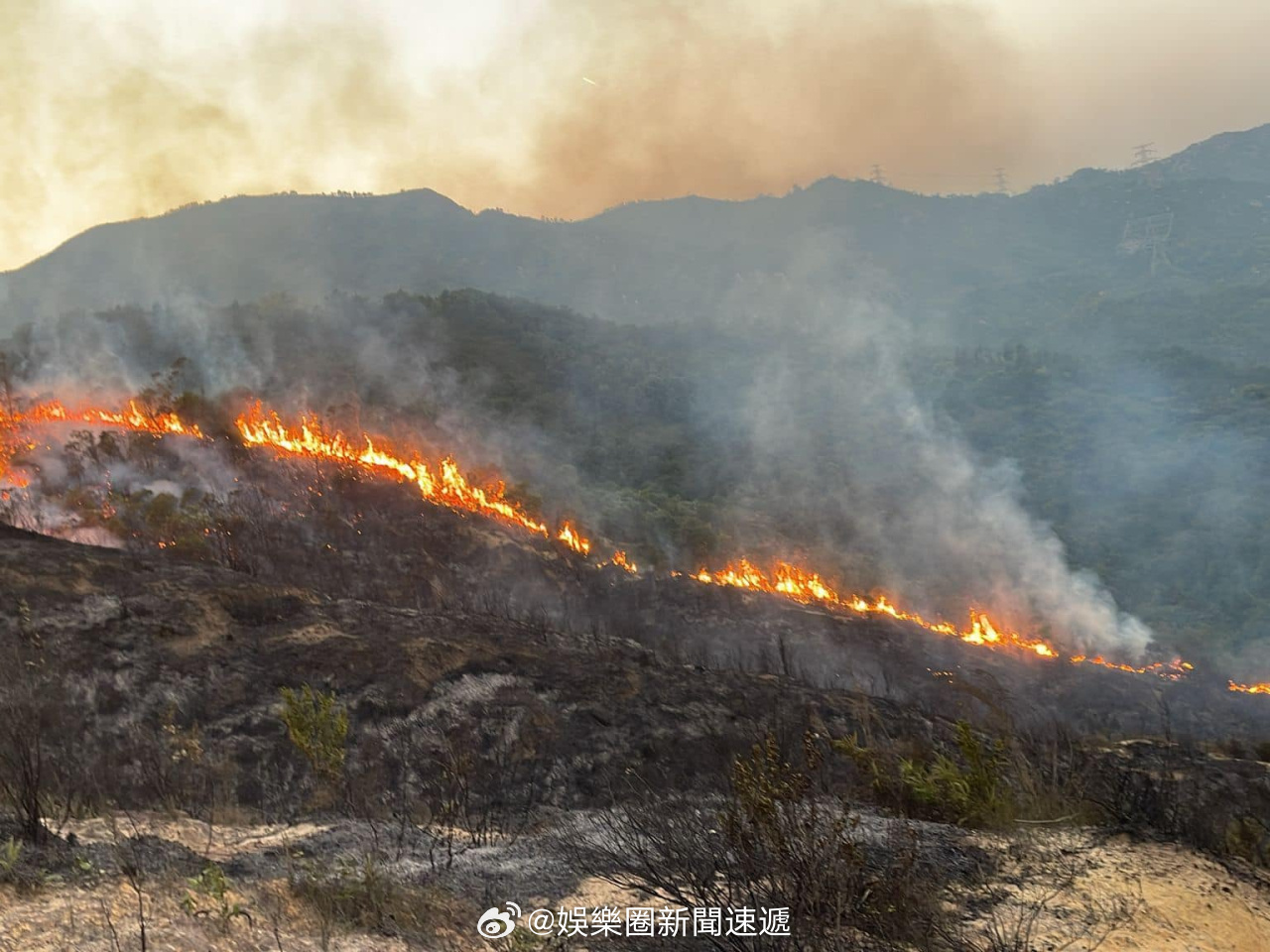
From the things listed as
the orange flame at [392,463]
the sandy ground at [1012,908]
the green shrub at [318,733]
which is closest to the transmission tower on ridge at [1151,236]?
the orange flame at [392,463]

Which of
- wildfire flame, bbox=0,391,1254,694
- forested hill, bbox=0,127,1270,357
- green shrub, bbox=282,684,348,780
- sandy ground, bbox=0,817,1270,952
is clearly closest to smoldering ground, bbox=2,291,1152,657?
wildfire flame, bbox=0,391,1254,694

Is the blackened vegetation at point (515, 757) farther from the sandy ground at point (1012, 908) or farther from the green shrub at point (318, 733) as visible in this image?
the sandy ground at point (1012, 908)

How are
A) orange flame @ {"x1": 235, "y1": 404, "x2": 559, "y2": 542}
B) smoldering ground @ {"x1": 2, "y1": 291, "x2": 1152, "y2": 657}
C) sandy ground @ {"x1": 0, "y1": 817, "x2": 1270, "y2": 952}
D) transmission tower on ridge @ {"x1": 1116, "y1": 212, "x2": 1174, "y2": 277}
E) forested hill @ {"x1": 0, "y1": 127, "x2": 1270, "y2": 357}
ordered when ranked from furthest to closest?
1. transmission tower on ridge @ {"x1": 1116, "y1": 212, "x2": 1174, "y2": 277}
2. forested hill @ {"x1": 0, "y1": 127, "x2": 1270, "y2": 357}
3. smoldering ground @ {"x1": 2, "y1": 291, "x2": 1152, "y2": 657}
4. orange flame @ {"x1": 235, "y1": 404, "x2": 559, "y2": 542}
5. sandy ground @ {"x1": 0, "y1": 817, "x2": 1270, "y2": 952}

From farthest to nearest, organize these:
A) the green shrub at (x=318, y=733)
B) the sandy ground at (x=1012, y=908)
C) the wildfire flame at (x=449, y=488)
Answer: the wildfire flame at (x=449, y=488) → the green shrub at (x=318, y=733) → the sandy ground at (x=1012, y=908)

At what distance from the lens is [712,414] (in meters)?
81.4

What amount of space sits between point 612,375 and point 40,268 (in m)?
125

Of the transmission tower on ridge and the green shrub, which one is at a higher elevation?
the transmission tower on ridge

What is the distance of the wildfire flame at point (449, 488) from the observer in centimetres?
3347

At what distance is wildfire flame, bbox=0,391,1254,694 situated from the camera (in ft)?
110

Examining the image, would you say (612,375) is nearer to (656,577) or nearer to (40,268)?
(656,577)

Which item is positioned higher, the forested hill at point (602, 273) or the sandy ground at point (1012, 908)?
the forested hill at point (602, 273)

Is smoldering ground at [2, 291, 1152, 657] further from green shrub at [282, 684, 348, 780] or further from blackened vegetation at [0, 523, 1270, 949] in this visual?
green shrub at [282, 684, 348, 780]

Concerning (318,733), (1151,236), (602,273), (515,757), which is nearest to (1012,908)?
(318,733)

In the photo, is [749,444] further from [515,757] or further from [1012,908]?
[1012,908]
